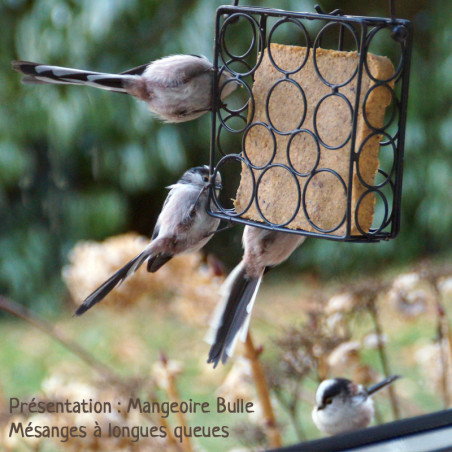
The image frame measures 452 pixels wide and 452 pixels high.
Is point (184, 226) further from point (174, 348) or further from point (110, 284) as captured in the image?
point (174, 348)

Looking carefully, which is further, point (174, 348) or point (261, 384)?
point (174, 348)

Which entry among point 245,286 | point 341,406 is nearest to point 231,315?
point 245,286

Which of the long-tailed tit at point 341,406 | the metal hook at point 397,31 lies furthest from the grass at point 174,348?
the metal hook at point 397,31

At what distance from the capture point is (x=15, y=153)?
3395 mm

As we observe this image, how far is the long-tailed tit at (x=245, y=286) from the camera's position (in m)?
1.27

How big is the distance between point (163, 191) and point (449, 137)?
1.47m

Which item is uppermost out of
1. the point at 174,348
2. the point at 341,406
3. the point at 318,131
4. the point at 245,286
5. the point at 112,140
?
the point at 318,131

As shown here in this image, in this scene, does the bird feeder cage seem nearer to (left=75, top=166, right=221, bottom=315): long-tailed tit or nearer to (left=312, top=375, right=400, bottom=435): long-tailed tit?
(left=75, top=166, right=221, bottom=315): long-tailed tit

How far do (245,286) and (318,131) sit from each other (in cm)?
35

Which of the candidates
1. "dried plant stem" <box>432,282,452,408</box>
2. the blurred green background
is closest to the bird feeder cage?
"dried plant stem" <box>432,282,452,408</box>

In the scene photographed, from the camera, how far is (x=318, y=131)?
3.79 ft

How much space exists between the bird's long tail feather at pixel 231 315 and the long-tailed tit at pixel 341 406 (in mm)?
280

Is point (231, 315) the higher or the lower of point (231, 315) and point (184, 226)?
the lower

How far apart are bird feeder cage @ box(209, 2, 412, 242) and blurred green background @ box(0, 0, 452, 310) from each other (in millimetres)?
1810
